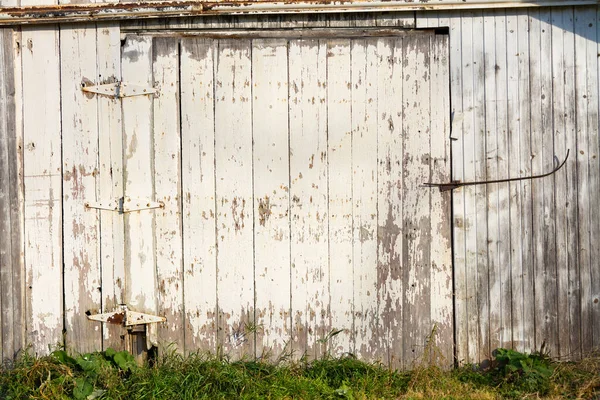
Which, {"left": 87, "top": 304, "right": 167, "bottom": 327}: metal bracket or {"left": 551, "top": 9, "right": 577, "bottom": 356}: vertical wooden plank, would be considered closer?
{"left": 87, "top": 304, "right": 167, "bottom": 327}: metal bracket

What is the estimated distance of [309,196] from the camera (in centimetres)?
427

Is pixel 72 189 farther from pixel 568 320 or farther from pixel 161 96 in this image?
pixel 568 320

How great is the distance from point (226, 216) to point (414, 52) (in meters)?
1.58

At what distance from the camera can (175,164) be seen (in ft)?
13.8

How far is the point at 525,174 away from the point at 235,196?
186cm

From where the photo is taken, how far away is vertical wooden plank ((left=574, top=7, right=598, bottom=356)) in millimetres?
4293

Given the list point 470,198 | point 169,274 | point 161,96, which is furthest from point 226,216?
point 470,198

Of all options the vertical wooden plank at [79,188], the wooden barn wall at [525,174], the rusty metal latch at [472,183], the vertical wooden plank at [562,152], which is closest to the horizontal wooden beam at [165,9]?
the vertical wooden plank at [79,188]

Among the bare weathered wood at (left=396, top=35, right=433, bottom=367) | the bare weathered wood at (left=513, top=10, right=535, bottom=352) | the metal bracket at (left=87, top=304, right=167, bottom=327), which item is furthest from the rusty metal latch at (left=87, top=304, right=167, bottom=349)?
the bare weathered wood at (left=513, top=10, right=535, bottom=352)

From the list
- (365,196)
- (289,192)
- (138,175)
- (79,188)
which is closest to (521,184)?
(365,196)

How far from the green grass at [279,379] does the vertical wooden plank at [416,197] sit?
0.29 m

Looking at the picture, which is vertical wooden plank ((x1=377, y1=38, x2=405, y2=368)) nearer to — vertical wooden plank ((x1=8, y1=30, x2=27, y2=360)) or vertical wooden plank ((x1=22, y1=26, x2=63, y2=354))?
vertical wooden plank ((x1=22, y1=26, x2=63, y2=354))

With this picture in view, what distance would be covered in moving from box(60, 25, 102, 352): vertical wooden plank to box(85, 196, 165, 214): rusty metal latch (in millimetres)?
40

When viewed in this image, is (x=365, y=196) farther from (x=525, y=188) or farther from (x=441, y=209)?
(x=525, y=188)
